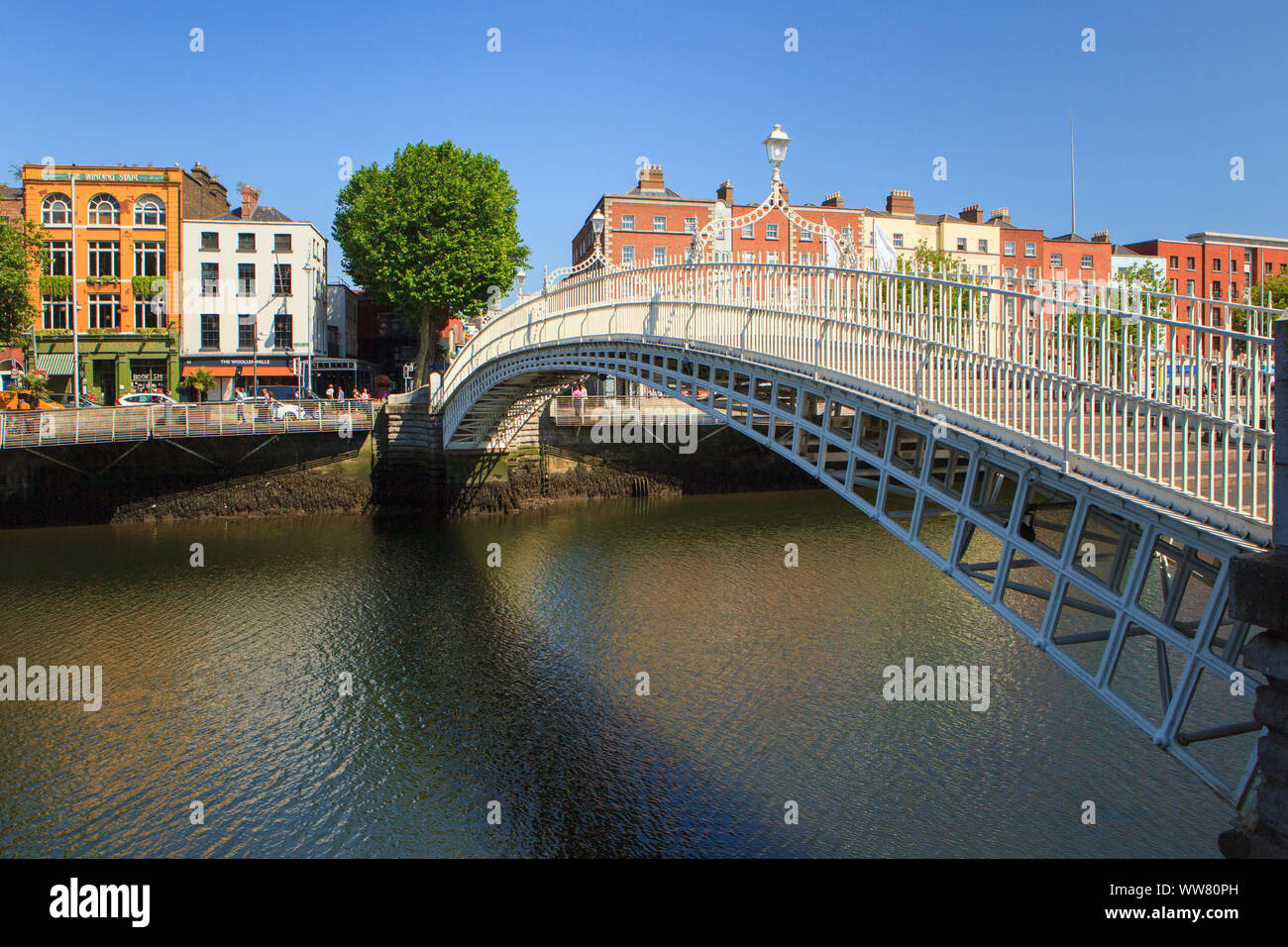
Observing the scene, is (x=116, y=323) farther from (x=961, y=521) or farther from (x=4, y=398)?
(x=961, y=521)

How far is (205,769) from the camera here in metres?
10.7

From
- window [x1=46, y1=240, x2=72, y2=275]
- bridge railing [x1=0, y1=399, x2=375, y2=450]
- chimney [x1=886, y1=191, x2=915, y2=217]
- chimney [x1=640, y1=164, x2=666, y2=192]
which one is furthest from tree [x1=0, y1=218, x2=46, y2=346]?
chimney [x1=886, y1=191, x2=915, y2=217]

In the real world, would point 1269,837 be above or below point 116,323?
below

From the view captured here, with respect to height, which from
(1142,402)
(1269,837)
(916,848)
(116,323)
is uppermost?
(116,323)

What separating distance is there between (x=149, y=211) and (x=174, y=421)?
53.0ft

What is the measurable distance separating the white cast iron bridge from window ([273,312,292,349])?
28608 mm

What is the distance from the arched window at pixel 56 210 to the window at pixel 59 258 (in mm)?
743

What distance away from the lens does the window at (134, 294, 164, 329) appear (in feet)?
122

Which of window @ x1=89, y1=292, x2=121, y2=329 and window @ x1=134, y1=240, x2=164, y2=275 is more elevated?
window @ x1=134, y1=240, x2=164, y2=275

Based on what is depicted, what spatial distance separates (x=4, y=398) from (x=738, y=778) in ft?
85.0

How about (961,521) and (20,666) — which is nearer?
(961,521)

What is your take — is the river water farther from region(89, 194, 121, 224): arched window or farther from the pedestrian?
region(89, 194, 121, 224): arched window

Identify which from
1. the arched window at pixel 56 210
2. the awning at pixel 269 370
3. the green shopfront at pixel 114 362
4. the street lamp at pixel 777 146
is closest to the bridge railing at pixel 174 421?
the awning at pixel 269 370

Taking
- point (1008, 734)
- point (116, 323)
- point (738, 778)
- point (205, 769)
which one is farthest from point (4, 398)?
point (1008, 734)
